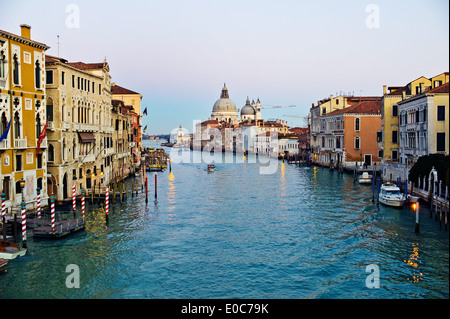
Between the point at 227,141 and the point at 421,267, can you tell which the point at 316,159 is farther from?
the point at 227,141

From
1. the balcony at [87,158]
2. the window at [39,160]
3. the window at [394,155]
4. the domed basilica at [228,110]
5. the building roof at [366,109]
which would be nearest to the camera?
the window at [39,160]

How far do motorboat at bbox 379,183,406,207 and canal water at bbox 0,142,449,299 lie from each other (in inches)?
18.9

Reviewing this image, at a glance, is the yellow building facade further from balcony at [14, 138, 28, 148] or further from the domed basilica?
the domed basilica

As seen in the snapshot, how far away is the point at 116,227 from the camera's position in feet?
59.0

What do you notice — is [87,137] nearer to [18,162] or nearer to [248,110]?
[18,162]

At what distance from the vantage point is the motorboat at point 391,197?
70.2ft

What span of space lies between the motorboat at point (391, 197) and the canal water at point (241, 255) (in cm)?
48

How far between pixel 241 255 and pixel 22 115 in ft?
34.1

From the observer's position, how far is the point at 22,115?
1777 cm

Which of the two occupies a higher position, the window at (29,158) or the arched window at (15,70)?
the arched window at (15,70)

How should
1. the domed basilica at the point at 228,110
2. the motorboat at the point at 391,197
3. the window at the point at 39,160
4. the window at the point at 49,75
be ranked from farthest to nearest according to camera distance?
the domed basilica at the point at 228,110 < the motorboat at the point at 391,197 < the window at the point at 49,75 < the window at the point at 39,160

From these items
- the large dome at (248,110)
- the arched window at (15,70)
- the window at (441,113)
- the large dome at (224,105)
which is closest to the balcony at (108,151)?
the arched window at (15,70)

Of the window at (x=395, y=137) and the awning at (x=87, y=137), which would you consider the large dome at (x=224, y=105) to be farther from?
the awning at (x=87, y=137)
